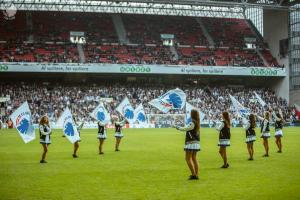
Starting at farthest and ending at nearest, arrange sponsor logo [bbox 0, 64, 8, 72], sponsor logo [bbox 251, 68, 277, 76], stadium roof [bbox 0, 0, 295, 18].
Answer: sponsor logo [bbox 251, 68, 277, 76] → stadium roof [bbox 0, 0, 295, 18] → sponsor logo [bbox 0, 64, 8, 72]

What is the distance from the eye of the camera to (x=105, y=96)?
6738cm

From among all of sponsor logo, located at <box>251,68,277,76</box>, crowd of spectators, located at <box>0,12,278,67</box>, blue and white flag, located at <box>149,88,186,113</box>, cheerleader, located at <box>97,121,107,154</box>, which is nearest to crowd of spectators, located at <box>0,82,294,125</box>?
sponsor logo, located at <box>251,68,277,76</box>

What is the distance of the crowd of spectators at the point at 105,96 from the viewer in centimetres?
6269

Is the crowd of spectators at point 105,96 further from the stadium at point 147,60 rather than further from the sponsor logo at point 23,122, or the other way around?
the sponsor logo at point 23,122

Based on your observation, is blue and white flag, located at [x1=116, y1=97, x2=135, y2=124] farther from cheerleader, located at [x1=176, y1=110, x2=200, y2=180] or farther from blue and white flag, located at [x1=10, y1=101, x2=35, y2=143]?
cheerleader, located at [x1=176, y1=110, x2=200, y2=180]

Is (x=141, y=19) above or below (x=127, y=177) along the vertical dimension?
above

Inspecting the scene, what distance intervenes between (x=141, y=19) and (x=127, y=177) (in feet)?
218

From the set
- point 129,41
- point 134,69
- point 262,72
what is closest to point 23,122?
point 134,69

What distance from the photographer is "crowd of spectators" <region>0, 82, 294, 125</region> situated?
62.7 metres

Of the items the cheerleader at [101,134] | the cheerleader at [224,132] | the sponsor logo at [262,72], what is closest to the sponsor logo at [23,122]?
the cheerleader at [101,134]

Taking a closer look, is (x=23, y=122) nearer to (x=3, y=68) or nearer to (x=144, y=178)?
(x=144, y=178)

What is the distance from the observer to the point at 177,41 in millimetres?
78312

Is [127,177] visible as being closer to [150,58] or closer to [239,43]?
[150,58]

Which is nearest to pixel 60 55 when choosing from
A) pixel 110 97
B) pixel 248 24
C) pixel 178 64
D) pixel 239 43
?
pixel 110 97
